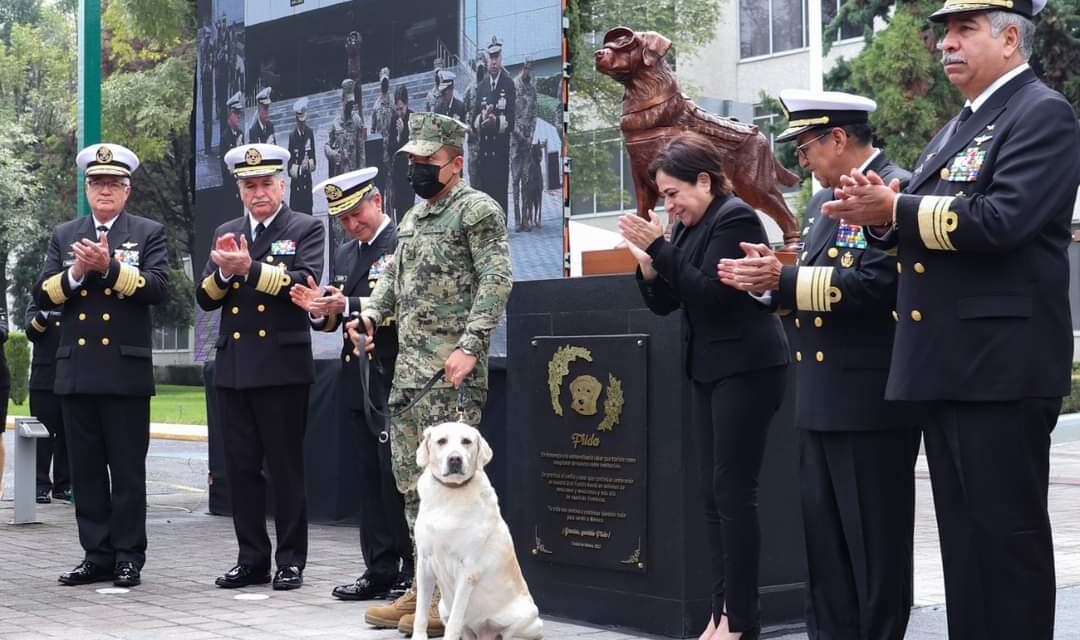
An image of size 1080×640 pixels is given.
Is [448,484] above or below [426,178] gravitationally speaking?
below

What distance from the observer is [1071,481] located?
1555 centimetres

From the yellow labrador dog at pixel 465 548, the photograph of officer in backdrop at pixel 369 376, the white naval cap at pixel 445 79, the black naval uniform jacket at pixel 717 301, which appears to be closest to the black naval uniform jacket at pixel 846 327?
the black naval uniform jacket at pixel 717 301

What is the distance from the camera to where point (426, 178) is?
673cm

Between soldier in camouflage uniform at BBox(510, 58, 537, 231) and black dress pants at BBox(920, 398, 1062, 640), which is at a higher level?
soldier in camouflage uniform at BBox(510, 58, 537, 231)

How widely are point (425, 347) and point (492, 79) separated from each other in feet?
11.5

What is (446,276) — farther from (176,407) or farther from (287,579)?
(176,407)

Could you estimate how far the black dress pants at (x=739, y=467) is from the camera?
5688 millimetres

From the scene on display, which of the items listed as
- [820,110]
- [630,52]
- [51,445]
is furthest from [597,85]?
[820,110]

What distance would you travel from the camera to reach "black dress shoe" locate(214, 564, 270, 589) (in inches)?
324

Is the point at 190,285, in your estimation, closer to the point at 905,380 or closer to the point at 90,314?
the point at 90,314

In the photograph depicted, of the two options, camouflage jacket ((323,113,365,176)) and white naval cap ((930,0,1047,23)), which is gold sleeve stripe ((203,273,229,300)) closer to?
camouflage jacket ((323,113,365,176))

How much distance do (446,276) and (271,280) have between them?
1.59 metres

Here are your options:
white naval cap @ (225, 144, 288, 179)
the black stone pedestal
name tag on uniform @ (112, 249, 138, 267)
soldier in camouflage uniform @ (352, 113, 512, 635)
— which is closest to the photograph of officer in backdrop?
white naval cap @ (225, 144, 288, 179)

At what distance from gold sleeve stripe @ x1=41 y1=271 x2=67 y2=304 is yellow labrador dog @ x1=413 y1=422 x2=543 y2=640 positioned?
129 inches
